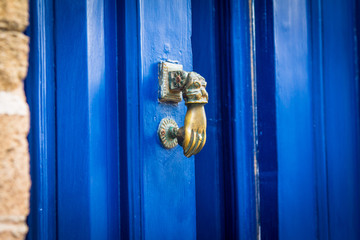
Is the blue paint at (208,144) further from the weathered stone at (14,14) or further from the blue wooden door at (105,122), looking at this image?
the weathered stone at (14,14)

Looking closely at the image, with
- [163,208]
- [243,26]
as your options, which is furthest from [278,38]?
[163,208]

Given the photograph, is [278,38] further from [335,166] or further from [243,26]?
[335,166]

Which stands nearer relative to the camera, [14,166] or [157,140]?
[14,166]

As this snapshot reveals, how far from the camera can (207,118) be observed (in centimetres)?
74

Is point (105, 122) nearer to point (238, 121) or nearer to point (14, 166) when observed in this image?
point (14, 166)

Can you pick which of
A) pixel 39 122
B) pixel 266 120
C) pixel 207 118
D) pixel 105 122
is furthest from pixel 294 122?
pixel 39 122

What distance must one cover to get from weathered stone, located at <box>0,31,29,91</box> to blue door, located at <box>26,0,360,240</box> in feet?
0.09

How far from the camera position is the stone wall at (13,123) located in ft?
1.33

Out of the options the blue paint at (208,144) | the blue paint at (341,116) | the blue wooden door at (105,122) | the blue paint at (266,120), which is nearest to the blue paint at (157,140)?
the blue wooden door at (105,122)

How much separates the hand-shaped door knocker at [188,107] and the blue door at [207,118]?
1cm

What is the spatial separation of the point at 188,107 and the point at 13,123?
281 mm

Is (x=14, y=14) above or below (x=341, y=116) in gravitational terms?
above

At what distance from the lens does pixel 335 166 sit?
823mm

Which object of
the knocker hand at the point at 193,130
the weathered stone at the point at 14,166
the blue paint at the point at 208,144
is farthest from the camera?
the blue paint at the point at 208,144
